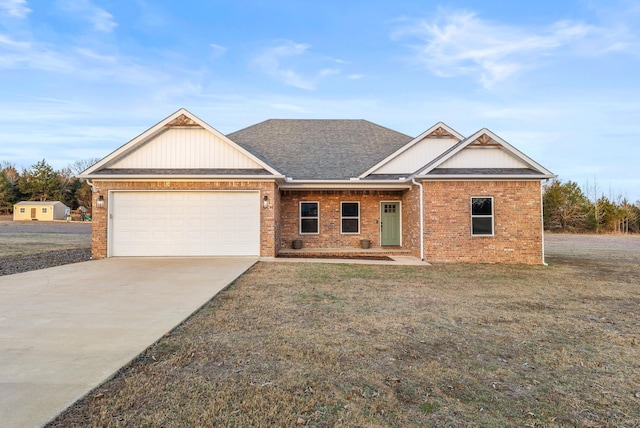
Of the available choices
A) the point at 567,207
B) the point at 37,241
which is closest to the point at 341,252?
the point at 37,241

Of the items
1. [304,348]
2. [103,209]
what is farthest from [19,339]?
[103,209]

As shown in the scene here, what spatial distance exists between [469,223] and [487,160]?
2.45 metres

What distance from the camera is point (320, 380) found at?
326 centimetres

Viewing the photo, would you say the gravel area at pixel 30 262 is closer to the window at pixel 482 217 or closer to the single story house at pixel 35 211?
the window at pixel 482 217

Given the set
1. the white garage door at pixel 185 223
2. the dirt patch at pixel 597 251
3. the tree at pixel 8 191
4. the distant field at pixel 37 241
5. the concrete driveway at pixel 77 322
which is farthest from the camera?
the tree at pixel 8 191

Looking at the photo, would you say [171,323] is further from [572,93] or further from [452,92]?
[572,93]

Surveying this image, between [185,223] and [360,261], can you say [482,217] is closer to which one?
[360,261]

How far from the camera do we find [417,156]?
48.5ft

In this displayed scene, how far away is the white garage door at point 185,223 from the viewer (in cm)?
1268

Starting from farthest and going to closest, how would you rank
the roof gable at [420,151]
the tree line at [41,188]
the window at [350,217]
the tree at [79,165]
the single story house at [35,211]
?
1. the tree at [79,165]
2. the tree line at [41,188]
3. the single story house at [35,211]
4. the window at [350,217]
5. the roof gable at [420,151]

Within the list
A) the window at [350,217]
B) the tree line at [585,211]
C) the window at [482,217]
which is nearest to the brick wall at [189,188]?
the window at [350,217]

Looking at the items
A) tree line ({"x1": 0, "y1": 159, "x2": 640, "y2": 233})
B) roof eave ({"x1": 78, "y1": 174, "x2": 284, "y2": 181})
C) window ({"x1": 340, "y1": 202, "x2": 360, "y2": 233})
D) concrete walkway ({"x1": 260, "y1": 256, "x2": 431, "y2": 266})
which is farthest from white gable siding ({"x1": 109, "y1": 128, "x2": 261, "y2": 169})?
tree line ({"x1": 0, "y1": 159, "x2": 640, "y2": 233})

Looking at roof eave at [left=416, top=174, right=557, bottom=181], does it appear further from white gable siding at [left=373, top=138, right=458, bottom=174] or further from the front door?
the front door

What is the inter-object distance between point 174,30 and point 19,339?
592 inches
